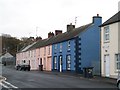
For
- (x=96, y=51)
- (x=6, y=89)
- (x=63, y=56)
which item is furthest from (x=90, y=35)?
(x=6, y=89)

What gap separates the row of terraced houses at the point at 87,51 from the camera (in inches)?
1419

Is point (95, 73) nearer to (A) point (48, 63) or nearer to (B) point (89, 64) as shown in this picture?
(B) point (89, 64)

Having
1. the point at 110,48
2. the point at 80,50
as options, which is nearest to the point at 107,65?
the point at 110,48

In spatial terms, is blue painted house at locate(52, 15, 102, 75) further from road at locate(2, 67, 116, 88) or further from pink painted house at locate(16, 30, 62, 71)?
road at locate(2, 67, 116, 88)

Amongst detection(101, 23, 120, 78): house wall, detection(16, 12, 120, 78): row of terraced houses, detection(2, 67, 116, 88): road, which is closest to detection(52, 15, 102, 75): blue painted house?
detection(16, 12, 120, 78): row of terraced houses

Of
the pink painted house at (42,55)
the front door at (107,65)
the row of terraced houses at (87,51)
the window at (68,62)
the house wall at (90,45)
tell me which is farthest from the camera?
the pink painted house at (42,55)

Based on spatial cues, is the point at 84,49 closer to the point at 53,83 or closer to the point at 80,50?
the point at 80,50

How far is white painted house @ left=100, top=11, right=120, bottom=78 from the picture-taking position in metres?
35.2

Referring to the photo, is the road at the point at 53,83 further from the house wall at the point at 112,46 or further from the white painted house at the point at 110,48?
the white painted house at the point at 110,48

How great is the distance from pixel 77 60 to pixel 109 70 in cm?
1046

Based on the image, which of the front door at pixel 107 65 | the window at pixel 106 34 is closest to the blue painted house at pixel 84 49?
the front door at pixel 107 65

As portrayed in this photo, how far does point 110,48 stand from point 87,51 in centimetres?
1125

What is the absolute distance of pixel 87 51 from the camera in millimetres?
47750

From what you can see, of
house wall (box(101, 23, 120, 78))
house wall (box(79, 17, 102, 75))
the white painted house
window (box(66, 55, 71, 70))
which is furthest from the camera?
window (box(66, 55, 71, 70))
